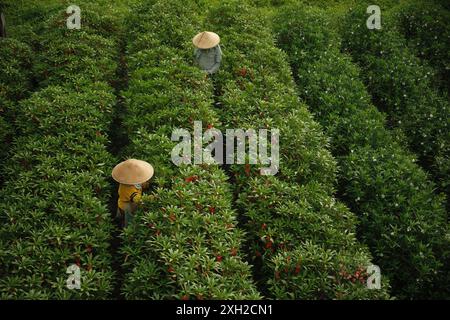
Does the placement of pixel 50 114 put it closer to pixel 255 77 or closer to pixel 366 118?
pixel 255 77

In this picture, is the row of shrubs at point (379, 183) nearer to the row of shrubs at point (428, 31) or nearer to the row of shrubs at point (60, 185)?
the row of shrubs at point (428, 31)

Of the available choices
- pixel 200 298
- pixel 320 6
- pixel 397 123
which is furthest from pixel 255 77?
pixel 320 6

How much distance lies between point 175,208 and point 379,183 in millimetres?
3153

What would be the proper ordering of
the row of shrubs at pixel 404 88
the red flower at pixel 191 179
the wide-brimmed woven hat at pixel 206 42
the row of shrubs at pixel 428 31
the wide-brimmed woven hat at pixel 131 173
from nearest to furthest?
the wide-brimmed woven hat at pixel 131 173, the red flower at pixel 191 179, the row of shrubs at pixel 404 88, the wide-brimmed woven hat at pixel 206 42, the row of shrubs at pixel 428 31

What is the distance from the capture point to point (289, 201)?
6.33m

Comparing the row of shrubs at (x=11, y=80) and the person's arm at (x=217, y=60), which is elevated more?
the person's arm at (x=217, y=60)

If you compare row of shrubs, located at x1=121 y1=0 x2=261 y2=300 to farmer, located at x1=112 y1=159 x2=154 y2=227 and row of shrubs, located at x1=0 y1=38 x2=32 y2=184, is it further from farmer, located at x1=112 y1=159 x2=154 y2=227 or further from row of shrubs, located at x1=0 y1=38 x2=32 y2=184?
row of shrubs, located at x1=0 y1=38 x2=32 y2=184

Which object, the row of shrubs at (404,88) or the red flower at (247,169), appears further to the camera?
the row of shrubs at (404,88)

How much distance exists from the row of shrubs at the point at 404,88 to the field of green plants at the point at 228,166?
0.12ft

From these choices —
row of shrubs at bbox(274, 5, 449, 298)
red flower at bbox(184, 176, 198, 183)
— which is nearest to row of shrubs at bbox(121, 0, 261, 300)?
red flower at bbox(184, 176, 198, 183)

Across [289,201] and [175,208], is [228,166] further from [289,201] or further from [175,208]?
[175,208]

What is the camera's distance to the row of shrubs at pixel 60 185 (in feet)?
17.6

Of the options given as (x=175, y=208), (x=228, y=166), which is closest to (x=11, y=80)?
(x=228, y=166)

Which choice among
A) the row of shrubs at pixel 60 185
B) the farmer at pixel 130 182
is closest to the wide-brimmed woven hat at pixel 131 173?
the farmer at pixel 130 182
